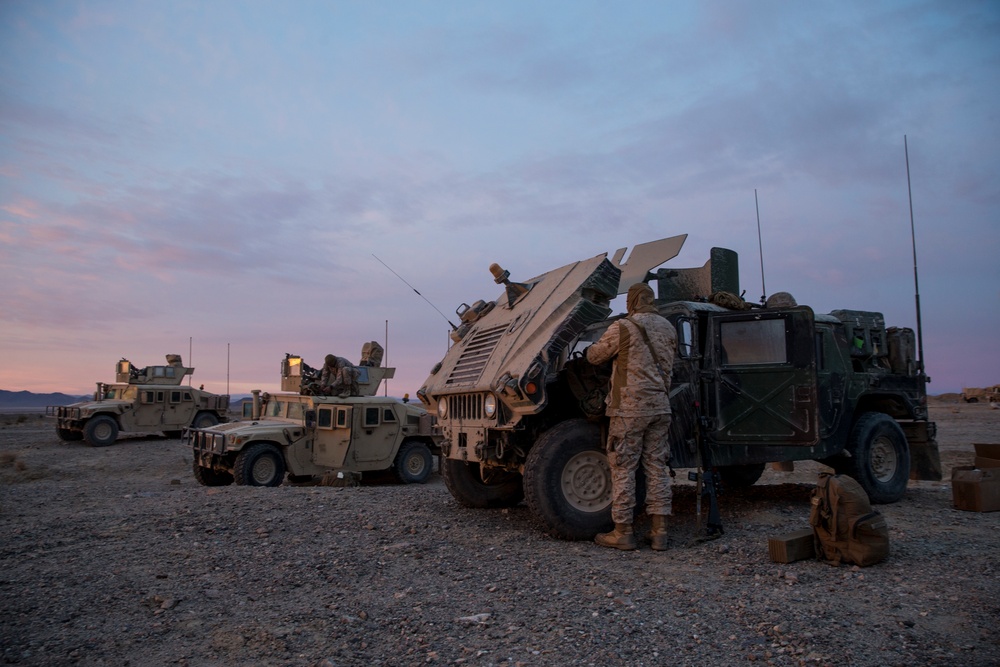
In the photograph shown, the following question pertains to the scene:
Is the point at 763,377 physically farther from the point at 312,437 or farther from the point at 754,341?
the point at 312,437

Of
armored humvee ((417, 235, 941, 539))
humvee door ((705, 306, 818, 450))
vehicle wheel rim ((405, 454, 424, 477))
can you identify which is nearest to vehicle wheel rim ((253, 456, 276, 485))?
vehicle wheel rim ((405, 454, 424, 477))

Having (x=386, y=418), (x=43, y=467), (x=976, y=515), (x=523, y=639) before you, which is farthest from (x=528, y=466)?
(x=43, y=467)

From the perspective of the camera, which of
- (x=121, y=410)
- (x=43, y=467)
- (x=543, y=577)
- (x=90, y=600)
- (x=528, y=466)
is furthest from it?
(x=121, y=410)

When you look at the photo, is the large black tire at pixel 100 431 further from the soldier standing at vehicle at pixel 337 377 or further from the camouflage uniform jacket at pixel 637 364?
the camouflage uniform jacket at pixel 637 364

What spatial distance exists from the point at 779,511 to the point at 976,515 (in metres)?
1.75

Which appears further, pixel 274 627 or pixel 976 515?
pixel 976 515

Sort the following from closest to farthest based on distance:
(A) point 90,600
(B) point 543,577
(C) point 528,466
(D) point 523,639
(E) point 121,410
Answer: (D) point 523,639 → (A) point 90,600 → (B) point 543,577 → (C) point 528,466 → (E) point 121,410

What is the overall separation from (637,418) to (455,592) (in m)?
1.85

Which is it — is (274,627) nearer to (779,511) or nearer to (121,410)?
(779,511)

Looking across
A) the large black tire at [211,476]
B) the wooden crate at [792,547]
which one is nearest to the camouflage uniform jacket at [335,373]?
the large black tire at [211,476]

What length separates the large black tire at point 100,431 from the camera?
19.4 m

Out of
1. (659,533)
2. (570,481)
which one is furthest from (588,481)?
(659,533)

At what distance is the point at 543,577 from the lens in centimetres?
443

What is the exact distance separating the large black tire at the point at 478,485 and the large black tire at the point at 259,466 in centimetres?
462
